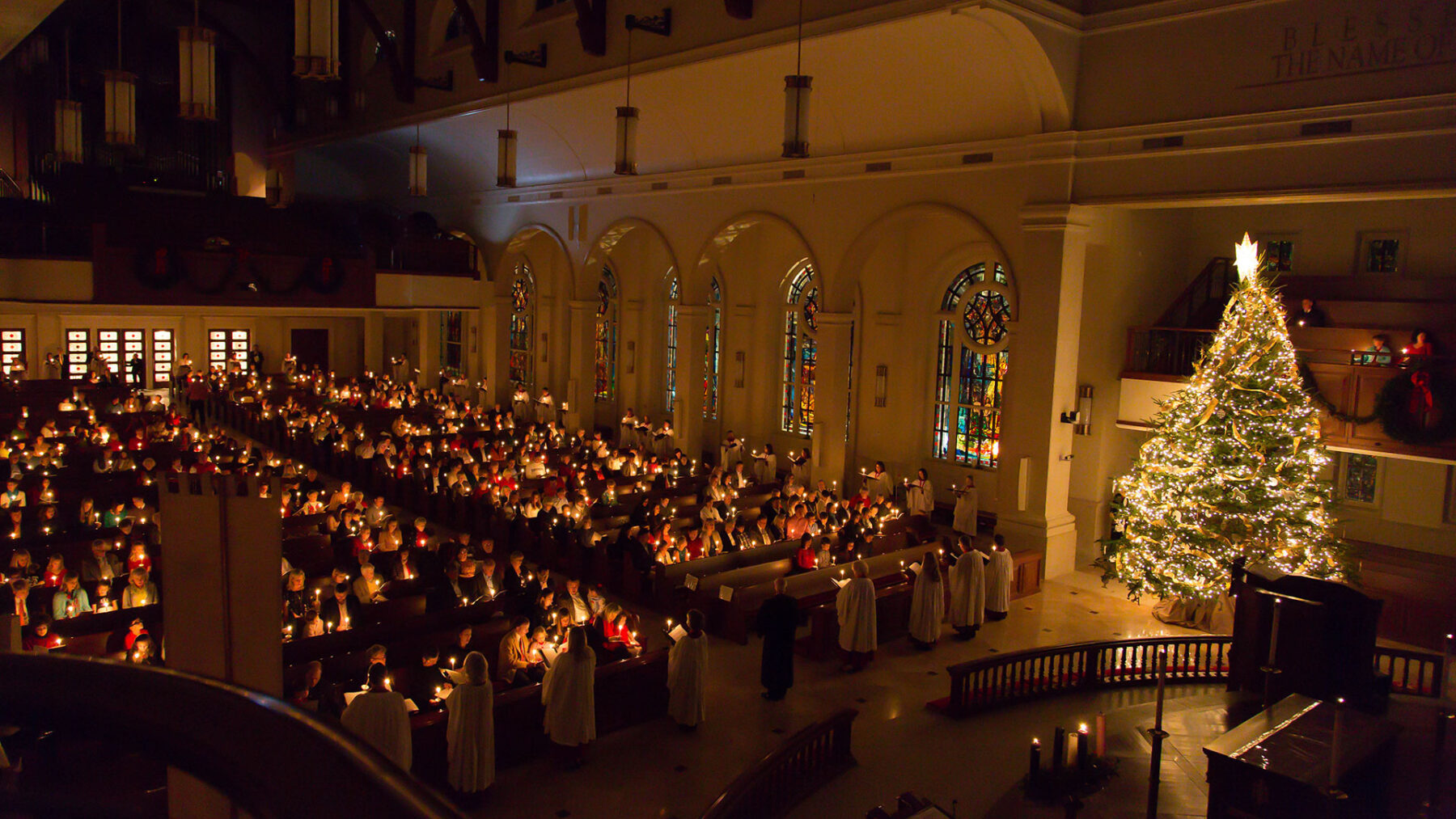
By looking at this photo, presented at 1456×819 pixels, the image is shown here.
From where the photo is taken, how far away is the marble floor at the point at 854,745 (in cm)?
793

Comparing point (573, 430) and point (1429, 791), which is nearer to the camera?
point (1429, 791)

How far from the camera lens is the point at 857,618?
35.2 feet

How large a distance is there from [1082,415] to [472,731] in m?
10.3

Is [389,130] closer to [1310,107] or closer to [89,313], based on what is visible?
[89,313]

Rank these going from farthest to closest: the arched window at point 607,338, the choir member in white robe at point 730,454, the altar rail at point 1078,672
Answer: the arched window at point 607,338
the choir member in white robe at point 730,454
the altar rail at point 1078,672

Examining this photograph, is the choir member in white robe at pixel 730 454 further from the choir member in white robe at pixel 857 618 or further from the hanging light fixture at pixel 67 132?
the hanging light fixture at pixel 67 132

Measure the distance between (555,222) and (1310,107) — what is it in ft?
56.1

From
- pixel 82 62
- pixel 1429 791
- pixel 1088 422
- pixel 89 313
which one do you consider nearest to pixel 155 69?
pixel 82 62

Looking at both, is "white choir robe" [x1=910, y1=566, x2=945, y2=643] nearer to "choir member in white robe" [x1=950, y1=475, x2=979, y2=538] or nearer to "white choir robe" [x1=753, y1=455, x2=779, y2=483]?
"choir member in white robe" [x1=950, y1=475, x2=979, y2=538]

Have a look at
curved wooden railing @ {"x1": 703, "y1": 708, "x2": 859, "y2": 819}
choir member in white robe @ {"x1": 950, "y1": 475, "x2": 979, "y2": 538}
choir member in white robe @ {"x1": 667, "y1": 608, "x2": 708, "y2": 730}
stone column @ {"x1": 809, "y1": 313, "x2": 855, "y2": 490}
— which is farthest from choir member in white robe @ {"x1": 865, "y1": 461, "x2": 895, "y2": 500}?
curved wooden railing @ {"x1": 703, "y1": 708, "x2": 859, "y2": 819}

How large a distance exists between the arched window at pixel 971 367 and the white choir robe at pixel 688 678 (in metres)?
10.3

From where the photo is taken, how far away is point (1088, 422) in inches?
575

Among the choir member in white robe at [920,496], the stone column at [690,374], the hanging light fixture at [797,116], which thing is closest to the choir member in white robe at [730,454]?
the stone column at [690,374]

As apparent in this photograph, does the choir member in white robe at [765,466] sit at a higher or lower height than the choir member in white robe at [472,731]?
higher
